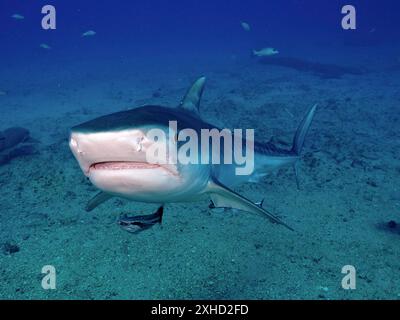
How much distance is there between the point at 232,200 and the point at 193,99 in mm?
1730

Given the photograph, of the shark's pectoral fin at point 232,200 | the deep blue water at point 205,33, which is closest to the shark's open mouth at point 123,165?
the shark's pectoral fin at point 232,200

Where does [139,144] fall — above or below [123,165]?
above

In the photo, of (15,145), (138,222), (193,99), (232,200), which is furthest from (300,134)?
(15,145)

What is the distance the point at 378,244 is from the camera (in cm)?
508

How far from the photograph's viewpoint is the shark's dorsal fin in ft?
14.5

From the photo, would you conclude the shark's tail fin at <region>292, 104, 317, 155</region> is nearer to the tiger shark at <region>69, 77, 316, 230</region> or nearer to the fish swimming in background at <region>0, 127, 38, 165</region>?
the tiger shark at <region>69, 77, 316, 230</region>

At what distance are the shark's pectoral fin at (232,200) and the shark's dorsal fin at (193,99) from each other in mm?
1353

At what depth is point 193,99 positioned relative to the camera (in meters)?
4.55

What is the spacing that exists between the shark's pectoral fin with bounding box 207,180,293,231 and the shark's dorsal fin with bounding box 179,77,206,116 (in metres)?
1.35

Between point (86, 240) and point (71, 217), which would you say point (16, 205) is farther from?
point (86, 240)

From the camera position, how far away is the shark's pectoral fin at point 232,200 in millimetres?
3226

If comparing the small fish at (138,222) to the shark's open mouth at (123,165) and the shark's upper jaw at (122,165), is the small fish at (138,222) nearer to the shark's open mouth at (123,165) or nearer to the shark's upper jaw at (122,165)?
the shark's upper jaw at (122,165)

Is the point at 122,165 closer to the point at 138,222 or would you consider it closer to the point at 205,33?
the point at 138,222
